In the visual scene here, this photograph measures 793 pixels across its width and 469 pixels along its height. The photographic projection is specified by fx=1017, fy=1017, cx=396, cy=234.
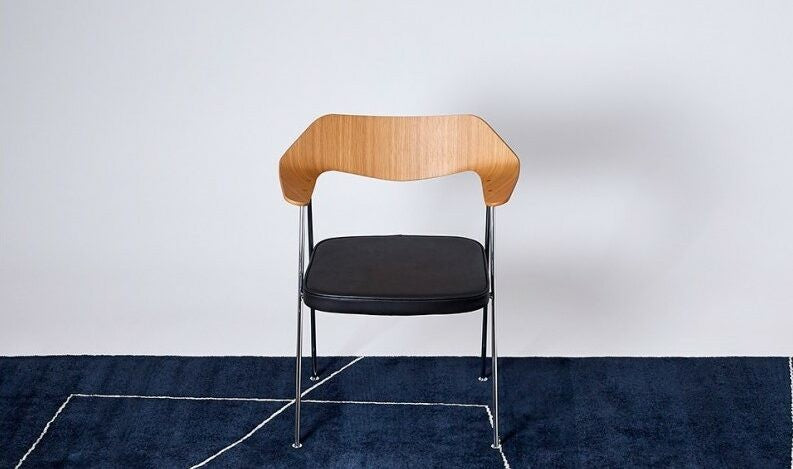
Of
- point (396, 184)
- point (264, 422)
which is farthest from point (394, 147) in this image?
point (264, 422)

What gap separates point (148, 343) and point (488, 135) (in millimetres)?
1360

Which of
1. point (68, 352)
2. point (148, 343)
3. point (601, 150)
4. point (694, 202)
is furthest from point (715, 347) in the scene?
point (68, 352)

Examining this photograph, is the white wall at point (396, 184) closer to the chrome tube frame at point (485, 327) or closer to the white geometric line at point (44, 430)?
the chrome tube frame at point (485, 327)

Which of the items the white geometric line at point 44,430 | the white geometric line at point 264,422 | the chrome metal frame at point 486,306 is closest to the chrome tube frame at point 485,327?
the chrome metal frame at point 486,306

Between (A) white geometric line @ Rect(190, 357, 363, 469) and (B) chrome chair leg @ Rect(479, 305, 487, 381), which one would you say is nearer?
(A) white geometric line @ Rect(190, 357, 363, 469)

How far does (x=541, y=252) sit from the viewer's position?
11.3ft

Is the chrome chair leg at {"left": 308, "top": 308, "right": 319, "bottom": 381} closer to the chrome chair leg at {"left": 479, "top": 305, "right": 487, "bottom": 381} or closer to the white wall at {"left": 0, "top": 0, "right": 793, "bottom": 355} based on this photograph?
the white wall at {"left": 0, "top": 0, "right": 793, "bottom": 355}

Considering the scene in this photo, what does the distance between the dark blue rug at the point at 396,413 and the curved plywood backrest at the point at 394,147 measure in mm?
663

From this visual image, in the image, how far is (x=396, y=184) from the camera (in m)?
3.40

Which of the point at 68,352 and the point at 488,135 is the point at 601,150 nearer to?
the point at 488,135

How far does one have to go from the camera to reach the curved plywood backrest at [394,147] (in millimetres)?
2916

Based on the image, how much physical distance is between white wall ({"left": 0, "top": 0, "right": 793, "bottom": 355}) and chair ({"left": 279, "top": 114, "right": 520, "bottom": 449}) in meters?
0.39

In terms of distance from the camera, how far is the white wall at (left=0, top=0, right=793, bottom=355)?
329 centimetres

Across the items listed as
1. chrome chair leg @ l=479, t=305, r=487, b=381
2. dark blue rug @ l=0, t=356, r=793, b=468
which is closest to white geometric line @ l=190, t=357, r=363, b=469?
dark blue rug @ l=0, t=356, r=793, b=468
